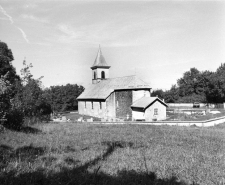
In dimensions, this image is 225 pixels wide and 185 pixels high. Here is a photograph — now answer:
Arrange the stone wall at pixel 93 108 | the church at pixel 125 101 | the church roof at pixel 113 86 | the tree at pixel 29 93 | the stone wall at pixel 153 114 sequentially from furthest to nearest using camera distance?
the stone wall at pixel 93 108 < the church roof at pixel 113 86 < the church at pixel 125 101 < the stone wall at pixel 153 114 < the tree at pixel 29 93

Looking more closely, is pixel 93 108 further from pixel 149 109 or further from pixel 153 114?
pixel 153 114

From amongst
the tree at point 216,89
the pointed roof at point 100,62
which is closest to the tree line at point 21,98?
the pointed roof at point 100,62

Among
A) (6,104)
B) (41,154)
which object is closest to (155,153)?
(41,154)

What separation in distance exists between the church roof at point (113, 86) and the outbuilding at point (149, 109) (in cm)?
301

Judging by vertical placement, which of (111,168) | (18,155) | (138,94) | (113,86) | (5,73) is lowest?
(111,168)

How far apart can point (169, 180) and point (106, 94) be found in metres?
30.5

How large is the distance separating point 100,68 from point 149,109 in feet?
58.9

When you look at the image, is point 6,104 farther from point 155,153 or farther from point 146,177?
point 146,177

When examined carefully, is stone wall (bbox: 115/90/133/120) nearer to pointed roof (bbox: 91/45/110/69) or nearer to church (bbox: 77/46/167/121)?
church (bbox: 77/46/167/121)

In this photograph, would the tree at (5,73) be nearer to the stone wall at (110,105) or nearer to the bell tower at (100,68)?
the stone wall at (110,105)

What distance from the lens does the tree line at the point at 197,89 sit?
185 ft

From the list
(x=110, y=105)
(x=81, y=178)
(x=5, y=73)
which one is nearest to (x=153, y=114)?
(x=110, y=105)

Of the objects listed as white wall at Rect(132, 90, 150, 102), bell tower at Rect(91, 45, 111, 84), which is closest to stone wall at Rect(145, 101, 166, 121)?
white wall at Rect(132, 90, 150, 102)

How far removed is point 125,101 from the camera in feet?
107
